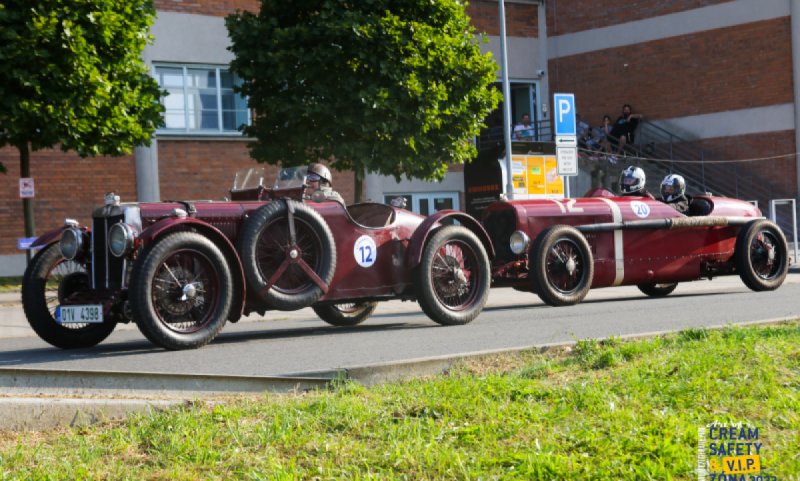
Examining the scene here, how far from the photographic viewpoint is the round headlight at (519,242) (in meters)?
12.0

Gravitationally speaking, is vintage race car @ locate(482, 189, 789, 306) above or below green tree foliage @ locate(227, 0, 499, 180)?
below

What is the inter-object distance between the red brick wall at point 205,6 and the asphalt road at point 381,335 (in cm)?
1264

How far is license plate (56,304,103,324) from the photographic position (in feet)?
26.9

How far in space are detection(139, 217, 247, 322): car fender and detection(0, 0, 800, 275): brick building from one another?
16.1m

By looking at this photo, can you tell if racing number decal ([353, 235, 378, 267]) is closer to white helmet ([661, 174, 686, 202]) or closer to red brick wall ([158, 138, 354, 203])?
white helmet ([661, 174, 686, 202])

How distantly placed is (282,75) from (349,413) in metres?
14.1

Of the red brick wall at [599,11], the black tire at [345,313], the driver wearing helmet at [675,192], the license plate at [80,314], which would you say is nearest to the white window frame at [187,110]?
the driver wearing helmet at [675,192]

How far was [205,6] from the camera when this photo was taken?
83.6ft

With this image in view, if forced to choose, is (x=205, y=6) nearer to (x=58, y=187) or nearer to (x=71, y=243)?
(x=58, y=187)

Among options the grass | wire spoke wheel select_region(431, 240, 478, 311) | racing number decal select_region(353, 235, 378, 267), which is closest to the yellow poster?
wire spoke wheel select_region(431, 240, 478, 311)

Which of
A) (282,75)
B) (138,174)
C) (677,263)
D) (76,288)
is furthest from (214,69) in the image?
(76,288)

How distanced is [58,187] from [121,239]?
1657 cm

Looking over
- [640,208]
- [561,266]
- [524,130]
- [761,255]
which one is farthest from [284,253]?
[524,130]

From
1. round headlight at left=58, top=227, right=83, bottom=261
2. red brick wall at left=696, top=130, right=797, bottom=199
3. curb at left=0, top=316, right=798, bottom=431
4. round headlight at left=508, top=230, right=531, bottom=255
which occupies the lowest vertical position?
curb at left=0, top=316, right=798, bottom=431
